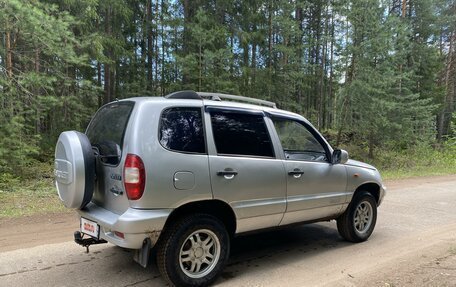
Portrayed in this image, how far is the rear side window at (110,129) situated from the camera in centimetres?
371

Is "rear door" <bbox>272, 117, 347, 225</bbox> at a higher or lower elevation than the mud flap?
higher

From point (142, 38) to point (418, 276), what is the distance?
22.6 meters

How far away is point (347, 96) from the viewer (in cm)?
1877

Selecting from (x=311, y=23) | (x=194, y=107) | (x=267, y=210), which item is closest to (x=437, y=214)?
(x=267, y=210)

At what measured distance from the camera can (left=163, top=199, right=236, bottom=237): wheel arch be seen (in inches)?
145

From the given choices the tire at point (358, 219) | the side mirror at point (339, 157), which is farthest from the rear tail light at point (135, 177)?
the tire at point (358, 219)

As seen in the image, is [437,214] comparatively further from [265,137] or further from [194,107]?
[194,107]

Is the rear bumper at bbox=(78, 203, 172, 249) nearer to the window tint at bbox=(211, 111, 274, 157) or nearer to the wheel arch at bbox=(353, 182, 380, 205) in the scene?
the window tint at bbox=(211, 111, 274, 157)

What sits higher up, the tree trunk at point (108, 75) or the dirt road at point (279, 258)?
the tree trunk at point (108, 75)

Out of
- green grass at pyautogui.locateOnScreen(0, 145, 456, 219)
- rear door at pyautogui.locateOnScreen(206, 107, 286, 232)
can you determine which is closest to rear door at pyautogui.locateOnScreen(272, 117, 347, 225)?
rear door at pyautogui.locateOnScreen(206, 107, 286, 232)

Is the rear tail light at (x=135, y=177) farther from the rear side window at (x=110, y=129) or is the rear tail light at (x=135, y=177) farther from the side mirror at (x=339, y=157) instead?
the side mirror at (x=339, y=157)

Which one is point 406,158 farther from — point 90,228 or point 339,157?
point 90,228

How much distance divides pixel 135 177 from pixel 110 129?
2.83 ft

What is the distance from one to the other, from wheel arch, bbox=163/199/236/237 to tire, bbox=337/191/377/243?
219 centimetres
